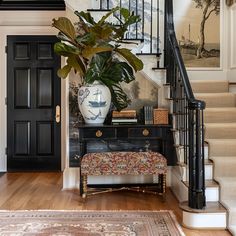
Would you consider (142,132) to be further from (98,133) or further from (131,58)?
(131,58)

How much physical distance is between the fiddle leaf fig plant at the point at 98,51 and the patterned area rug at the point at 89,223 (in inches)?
58.3

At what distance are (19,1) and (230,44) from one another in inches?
130

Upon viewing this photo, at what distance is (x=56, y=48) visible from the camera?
4227 mm

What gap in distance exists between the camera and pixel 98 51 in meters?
4.13

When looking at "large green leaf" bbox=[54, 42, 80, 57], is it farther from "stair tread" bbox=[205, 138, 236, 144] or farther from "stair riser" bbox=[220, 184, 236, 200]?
"stair riser" bbox=[220, 184, 236, 200]

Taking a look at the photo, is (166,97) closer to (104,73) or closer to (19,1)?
(104,73)

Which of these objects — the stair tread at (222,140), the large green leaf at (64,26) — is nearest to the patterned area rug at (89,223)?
the stair tread at (222,140)

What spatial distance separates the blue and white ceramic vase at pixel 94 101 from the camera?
14.4 feet

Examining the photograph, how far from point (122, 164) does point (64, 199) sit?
2.58 feet

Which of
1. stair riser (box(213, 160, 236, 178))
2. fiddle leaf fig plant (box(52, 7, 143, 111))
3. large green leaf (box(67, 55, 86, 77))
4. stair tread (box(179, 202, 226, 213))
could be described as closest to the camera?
stair tread (box(179, 202, 226, 213))

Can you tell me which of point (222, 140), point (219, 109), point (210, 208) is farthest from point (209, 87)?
point (210, 208)

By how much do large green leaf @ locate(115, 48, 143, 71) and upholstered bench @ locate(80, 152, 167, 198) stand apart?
1.03m

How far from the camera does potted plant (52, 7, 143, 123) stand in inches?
166

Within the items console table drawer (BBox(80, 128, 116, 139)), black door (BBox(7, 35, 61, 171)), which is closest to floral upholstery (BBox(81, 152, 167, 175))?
console table drawer (BBox(80, 128, 116, 139))
